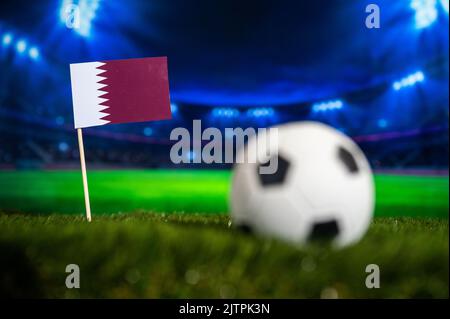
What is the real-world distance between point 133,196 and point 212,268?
578cm

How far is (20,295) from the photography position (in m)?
2.21

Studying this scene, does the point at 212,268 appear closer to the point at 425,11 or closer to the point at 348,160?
the point at 348,160

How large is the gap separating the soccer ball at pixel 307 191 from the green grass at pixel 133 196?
3.10 m

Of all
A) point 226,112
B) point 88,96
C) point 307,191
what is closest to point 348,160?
point 307,191

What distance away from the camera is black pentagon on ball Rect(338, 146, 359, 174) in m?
2.35

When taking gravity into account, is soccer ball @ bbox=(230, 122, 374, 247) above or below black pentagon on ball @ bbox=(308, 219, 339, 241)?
above

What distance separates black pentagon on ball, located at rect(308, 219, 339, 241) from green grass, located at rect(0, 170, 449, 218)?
10.4ft

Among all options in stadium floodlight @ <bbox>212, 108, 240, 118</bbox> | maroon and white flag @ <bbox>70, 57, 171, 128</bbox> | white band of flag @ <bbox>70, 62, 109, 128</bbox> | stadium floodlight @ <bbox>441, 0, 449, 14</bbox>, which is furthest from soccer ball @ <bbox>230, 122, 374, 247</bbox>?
stadium floodlight @ <bbox>212, 108, 240, 118</bbox>

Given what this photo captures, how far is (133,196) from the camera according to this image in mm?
7754

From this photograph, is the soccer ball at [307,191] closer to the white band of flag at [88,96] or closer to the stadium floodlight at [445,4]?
the white band of flag at [88,96]

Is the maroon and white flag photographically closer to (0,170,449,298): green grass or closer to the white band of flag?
the white band of flag

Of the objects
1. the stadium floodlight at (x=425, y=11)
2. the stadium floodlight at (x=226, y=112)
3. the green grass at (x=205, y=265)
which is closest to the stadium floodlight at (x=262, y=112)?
the stadium floodlight at (x=226, y=112)

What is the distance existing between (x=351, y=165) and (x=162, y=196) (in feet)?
19.8

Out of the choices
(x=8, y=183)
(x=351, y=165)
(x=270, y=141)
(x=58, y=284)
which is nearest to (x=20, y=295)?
(x=58, y=284)
